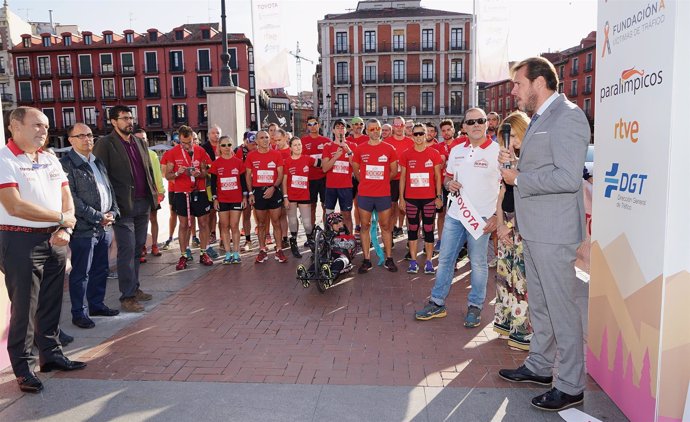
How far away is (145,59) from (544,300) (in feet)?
190

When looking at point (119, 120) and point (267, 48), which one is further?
point (267, 48)

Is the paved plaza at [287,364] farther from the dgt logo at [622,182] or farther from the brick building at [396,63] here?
the brick building at [396,63]

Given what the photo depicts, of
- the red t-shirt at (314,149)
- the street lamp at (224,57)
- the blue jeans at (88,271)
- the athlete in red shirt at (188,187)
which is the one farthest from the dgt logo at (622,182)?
the street lamp at (224,57)

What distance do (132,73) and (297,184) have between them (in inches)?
2083

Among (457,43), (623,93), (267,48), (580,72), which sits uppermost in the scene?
(457,43)

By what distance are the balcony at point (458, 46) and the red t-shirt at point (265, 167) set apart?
51.1 m

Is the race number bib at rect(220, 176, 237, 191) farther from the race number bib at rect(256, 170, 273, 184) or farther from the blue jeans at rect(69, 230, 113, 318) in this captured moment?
the blue jeans at rect(69, 230, 113, 318)

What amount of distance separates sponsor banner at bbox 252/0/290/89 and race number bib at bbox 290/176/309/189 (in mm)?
4789

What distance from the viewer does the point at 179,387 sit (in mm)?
3738

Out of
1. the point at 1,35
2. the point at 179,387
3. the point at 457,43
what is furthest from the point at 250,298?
the point at 1,35

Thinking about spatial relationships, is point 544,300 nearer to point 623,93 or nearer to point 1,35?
point 623,93

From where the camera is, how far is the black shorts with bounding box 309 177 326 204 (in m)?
8.74

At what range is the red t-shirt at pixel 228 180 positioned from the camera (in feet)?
25.8

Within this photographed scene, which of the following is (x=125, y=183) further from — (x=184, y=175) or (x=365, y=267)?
(x=365, y=267)
